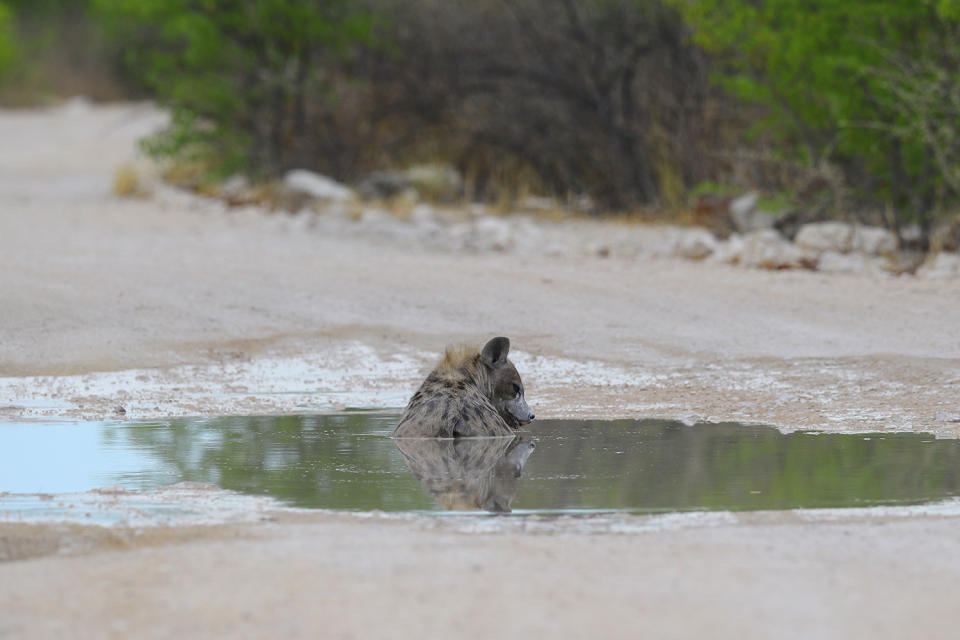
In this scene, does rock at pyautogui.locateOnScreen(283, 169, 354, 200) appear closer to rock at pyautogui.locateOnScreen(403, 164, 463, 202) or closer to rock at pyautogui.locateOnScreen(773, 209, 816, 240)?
rock at pyautogui.locateOnScreen(403, 164, 463, 202)

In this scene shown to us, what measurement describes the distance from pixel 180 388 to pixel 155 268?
4.31 metres

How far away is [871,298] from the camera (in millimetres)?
12711

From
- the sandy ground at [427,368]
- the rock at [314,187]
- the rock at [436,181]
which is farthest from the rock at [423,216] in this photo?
the rock at [436,181]

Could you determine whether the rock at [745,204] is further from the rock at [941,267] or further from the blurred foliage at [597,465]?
the blurred foliage at [597,465]

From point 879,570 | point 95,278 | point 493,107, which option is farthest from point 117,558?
point 493,107

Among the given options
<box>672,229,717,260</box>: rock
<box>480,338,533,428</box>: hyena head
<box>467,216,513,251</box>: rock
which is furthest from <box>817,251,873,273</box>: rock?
<box>480,338,533,428</box>: hyena head

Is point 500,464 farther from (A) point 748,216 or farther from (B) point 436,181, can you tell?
(B) point 436,181

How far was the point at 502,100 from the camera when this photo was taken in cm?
2164

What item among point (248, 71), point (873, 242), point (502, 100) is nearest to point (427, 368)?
point (873, 242)

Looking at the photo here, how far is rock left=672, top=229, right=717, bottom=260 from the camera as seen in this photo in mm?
16156

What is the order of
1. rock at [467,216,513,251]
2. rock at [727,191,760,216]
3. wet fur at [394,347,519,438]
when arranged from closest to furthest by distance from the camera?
wet fur at [394,347,519,438], rock at [467,216,513,251], rock at [727,191,760,216]

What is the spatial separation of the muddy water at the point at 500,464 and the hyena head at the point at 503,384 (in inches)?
5.6

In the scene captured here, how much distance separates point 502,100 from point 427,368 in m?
11.8

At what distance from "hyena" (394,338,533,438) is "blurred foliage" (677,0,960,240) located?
7.93 metres
